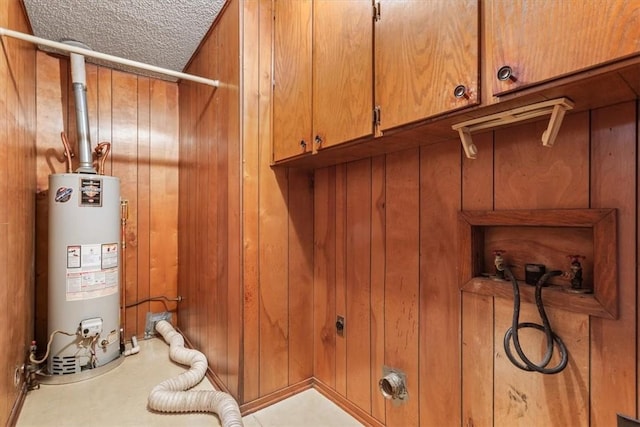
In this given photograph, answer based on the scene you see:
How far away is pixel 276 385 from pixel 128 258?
5.59ft

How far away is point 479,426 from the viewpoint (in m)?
1.12

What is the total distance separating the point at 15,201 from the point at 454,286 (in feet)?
7.01

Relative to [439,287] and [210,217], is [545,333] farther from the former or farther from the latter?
[210,217]

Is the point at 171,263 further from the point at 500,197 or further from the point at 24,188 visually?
the point at 500,197

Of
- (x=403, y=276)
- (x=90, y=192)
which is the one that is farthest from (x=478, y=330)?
(x=90, y=192)

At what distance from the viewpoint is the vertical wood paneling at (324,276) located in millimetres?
1759

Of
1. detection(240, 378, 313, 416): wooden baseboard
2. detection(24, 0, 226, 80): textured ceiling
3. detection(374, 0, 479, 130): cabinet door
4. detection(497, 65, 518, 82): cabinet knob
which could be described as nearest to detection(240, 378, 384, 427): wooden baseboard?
detection(240, 378, 313, 416): wooden baseboard

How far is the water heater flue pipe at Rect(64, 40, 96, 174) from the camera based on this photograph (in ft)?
6.99

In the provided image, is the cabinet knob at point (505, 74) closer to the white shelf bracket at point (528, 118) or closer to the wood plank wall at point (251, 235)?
the white shelf bracket at point (528, 118)

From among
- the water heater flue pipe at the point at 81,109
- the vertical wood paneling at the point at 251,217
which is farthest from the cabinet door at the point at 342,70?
the water heater flue pipe at the point at 81,109

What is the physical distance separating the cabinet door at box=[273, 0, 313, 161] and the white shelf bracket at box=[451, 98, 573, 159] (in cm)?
70

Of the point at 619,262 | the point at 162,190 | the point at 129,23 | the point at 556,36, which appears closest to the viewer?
the point at 556,36

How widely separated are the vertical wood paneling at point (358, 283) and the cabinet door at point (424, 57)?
51cm

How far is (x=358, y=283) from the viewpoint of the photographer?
5.26 feet
